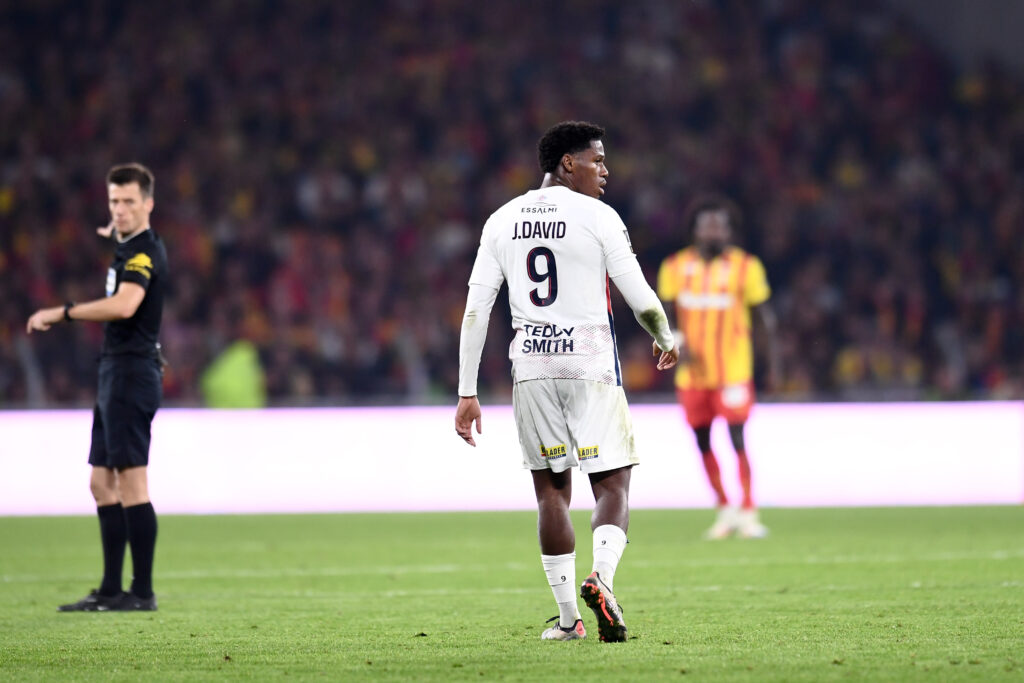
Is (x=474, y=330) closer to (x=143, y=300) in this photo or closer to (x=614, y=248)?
(x=614, y=248)

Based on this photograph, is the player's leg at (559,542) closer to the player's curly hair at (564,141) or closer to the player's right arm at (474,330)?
the player's right arm at (474,330)

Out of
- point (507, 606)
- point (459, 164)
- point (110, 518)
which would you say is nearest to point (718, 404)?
point (507, 606)

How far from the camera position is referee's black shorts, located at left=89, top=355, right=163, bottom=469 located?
7238 mm

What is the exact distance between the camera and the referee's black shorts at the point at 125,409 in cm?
Answer: 724

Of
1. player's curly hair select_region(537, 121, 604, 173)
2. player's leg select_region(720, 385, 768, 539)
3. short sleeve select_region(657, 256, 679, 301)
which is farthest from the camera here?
short sleeve select_region(657, 256, 679, 301)

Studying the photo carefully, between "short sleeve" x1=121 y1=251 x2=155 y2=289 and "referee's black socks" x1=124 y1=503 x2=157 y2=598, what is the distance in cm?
107

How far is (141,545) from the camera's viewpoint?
7.38m

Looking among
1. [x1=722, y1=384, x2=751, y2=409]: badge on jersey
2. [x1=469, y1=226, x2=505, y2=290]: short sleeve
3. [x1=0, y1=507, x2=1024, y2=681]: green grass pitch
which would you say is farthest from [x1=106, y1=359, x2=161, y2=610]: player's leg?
[x1=722, y1=384, x2=751, y2=409]: badge on jersey

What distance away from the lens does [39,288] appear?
1825cm

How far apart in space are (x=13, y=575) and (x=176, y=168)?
1167 cm

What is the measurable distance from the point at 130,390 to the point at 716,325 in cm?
569

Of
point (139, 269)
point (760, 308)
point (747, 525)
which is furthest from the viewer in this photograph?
point (760, 308)

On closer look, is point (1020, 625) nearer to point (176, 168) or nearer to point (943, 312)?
point (943, 312)

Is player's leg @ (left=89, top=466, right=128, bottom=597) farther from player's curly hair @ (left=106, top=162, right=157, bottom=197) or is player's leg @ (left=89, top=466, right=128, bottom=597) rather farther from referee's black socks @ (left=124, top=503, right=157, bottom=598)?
player's curly hair @ (left=106, top=162, right=157, bottom=197)
